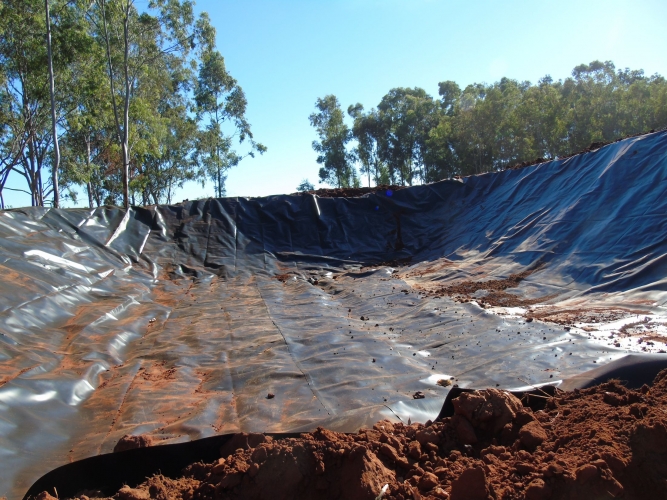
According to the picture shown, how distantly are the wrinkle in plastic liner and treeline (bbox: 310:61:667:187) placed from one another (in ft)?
47.4

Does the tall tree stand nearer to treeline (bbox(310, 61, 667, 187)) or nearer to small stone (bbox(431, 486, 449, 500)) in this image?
treeline (bbox(310, 61, 667, 187))

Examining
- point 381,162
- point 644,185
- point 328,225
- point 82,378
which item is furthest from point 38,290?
point 381,162

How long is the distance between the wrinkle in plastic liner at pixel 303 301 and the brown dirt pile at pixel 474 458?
470mm

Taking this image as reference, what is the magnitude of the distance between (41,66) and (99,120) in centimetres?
250

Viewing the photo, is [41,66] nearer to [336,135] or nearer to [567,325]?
[567,325]

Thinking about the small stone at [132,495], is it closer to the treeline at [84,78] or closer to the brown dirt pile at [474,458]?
the brown dirt pile at [474,458]

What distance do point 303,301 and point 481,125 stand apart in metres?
20.4

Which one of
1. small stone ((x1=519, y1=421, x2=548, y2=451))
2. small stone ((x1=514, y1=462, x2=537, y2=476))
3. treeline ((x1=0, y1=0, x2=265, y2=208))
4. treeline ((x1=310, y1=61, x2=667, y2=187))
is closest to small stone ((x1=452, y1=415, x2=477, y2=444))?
small stone ((x1=519, y1=421, x2=548, y2=451))

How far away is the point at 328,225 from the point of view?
10.7m

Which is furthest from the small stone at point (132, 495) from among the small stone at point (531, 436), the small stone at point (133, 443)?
the small stone at point (531, 436)

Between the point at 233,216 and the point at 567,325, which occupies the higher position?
the point at 233,216

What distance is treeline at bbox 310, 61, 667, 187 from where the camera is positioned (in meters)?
22.4

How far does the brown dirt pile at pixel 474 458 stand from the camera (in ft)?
4.85

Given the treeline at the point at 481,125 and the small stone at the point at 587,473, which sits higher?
the treeline at the point at 481,125
